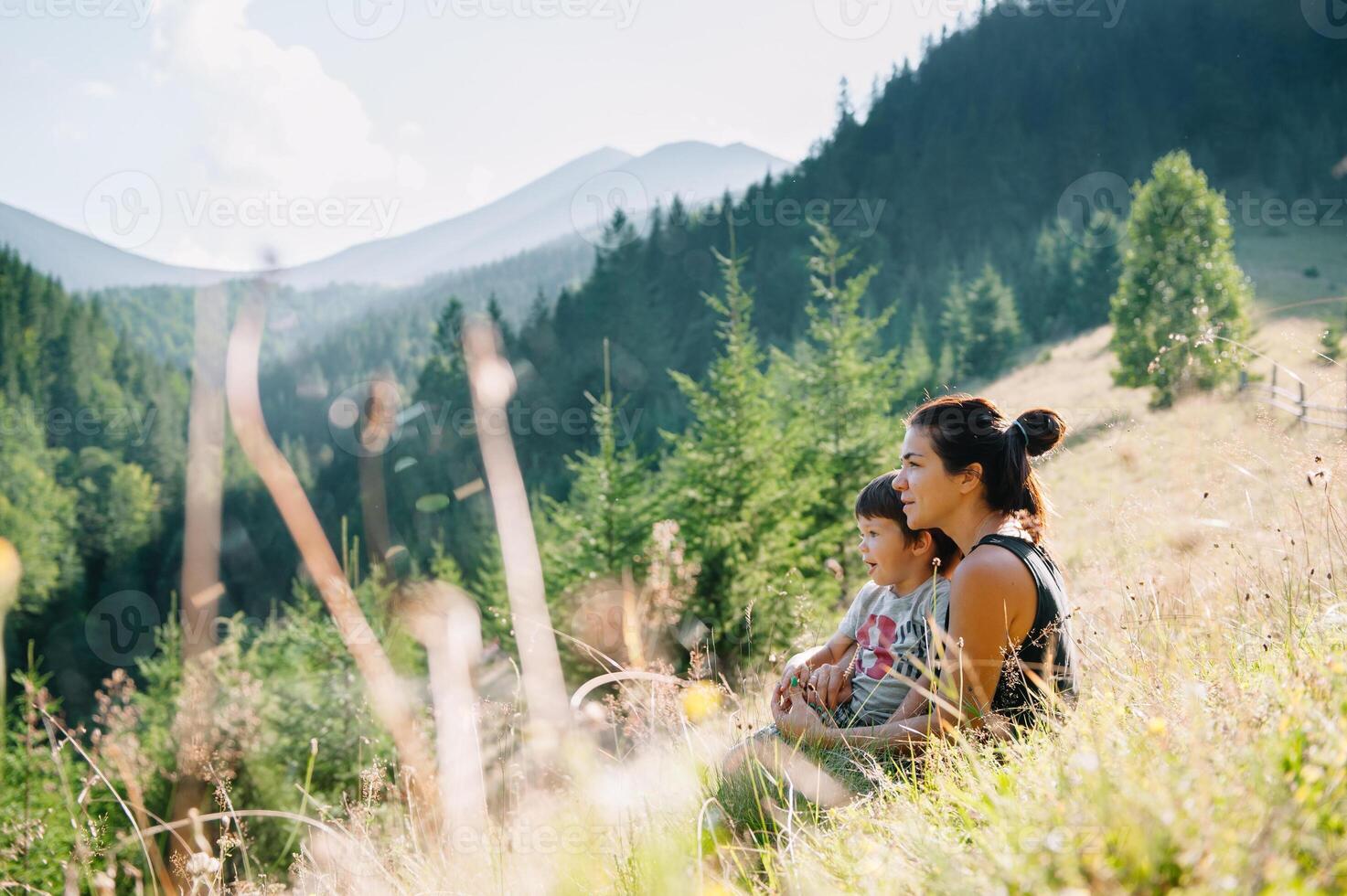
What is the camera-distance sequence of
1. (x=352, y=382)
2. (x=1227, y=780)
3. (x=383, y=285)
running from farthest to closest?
(x=383, y=285) → (x=352, y=382) → (x=1227, y=780)

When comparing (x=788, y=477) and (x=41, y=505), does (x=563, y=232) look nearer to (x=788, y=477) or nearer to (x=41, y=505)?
(x=41, y=505)

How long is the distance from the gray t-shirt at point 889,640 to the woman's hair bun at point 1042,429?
1.75ft

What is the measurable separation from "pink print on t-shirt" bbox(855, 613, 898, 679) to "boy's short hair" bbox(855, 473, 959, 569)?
0.30 meters

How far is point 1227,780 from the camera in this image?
4.04 feet

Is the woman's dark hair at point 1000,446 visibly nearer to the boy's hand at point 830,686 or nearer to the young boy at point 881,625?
the young boy at point 881,625

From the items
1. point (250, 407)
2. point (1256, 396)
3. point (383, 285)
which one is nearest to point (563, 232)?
point (383, 285)

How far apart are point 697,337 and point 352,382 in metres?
58.2

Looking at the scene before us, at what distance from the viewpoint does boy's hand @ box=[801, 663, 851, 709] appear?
271cm

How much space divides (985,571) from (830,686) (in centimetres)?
80

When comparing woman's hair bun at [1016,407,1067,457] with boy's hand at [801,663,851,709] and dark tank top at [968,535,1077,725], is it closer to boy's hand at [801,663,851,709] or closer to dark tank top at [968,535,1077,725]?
dark tank top at [968,535,1077,725]

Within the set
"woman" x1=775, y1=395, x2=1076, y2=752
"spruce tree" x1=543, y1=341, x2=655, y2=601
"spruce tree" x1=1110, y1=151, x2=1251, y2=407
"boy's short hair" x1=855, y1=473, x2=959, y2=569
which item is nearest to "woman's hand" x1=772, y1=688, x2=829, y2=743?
"woman" x1=775, y1=395, x2=1076, y2=752

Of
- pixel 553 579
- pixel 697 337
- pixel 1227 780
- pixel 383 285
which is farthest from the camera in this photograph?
pixel 383 285

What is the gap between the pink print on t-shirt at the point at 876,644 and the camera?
271 centimetres

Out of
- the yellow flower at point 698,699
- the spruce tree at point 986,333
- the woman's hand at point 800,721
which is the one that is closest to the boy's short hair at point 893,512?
the woman's hand at point 800,721
